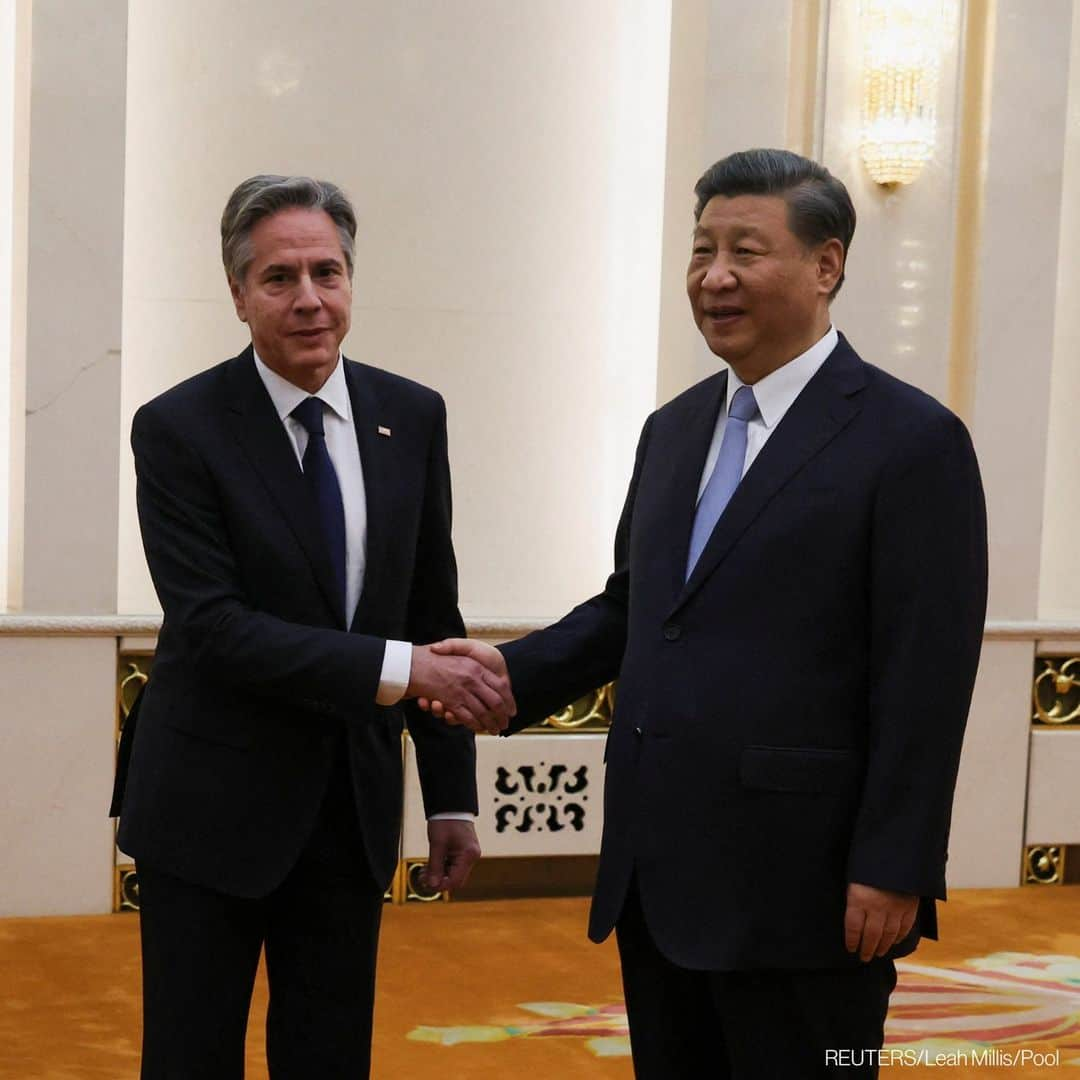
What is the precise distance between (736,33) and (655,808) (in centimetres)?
377

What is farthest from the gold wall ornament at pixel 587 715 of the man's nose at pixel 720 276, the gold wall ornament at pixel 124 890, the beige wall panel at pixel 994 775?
the man's nose at pixel 720 276

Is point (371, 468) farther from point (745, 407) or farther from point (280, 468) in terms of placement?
point (745, 407)

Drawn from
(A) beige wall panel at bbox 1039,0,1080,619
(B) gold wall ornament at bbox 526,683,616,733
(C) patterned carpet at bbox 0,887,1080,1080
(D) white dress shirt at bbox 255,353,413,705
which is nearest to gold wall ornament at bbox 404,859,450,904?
(C) patterned carpet at bbox 0,887,1080,1080

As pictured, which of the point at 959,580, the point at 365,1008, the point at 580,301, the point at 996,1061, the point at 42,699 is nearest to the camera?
the point at 959,580

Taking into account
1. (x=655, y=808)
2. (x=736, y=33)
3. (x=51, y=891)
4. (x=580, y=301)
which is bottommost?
(x=51, y=891)

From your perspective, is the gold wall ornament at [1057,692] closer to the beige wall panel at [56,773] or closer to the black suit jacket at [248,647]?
the beige wall panel at [56,773]

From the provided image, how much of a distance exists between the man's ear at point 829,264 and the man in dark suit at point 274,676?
0.73 meters

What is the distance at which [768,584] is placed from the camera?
232cm

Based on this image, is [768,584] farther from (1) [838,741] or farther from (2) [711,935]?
(2) [711,935]

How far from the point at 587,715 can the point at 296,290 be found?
10.6 feet

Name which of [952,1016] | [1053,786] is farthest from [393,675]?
[1053,786]

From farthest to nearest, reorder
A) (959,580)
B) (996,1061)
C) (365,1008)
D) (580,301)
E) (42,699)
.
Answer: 1. (580,301)
2. (42,699)
3. (996,1061)
4. (365,1008)
5. (959,580)

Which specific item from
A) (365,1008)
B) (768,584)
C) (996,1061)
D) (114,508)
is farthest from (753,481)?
(114,508)

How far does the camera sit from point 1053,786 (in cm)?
580
